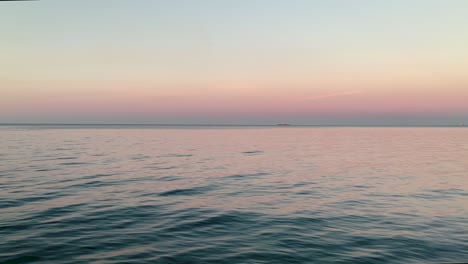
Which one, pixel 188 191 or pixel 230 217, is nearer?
pixel 230 217

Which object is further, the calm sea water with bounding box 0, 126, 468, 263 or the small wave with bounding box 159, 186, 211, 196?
the small wave with bounding box 159, 186, 211, 196

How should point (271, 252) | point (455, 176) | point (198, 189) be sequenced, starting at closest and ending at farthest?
point (271, 252) → point (198, 189) → point (455, 176)

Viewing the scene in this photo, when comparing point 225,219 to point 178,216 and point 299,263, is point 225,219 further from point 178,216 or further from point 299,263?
point 299,263

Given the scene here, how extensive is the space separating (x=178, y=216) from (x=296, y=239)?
194 inches

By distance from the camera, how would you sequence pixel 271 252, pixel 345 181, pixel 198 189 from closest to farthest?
1. pixel 271 252
2. pixel 198 189
3. pixel 345 181

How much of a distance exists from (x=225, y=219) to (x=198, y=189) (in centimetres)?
644

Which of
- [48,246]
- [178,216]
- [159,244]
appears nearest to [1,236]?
[48,246]

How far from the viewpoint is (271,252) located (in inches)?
389

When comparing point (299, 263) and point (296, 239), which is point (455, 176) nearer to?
point (296, 239)

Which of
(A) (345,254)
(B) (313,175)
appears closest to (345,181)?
(B) (313,175)

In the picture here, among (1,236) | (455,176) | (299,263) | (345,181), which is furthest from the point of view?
(455,176)

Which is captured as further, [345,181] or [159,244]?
[345,181]

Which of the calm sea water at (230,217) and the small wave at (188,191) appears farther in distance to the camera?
the small wave at (188,191)

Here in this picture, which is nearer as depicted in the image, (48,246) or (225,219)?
(48,246)
